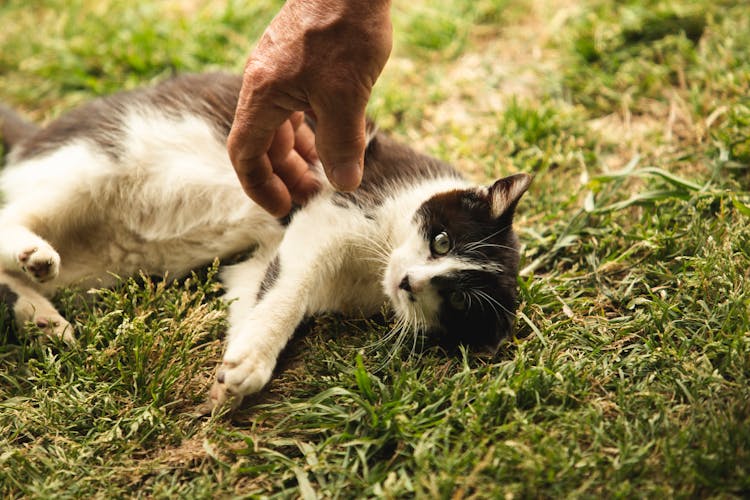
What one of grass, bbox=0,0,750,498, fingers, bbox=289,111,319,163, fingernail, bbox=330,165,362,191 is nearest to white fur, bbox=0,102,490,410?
grass, bbox=0,0,750,498

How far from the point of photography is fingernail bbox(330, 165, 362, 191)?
2.20 meters

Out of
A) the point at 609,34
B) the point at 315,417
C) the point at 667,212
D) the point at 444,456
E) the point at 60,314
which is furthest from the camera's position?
the point at 609,34

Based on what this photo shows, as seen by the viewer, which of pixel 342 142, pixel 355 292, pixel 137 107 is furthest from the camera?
pixel 137 107

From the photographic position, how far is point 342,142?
211 cm

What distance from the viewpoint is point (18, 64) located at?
4398mm

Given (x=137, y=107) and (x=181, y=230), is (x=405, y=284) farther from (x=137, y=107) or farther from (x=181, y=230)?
(x=137, y=107)

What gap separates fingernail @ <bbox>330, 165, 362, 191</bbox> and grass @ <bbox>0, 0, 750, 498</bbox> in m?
0.61

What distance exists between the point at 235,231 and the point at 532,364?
1456mm

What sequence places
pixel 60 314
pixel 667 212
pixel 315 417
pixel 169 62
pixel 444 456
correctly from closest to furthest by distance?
pixel 444 456, pixel 315 417, pixel 60 314, pixel 667 212, pixel 169 62

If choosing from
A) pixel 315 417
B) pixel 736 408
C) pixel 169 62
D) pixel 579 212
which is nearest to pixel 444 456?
pixel 315 417

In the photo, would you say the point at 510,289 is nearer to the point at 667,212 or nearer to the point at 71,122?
the point at 667,212

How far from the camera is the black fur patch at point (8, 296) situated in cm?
258

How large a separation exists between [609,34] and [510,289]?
239cm

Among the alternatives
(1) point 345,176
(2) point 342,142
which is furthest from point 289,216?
(2) point 342,142
